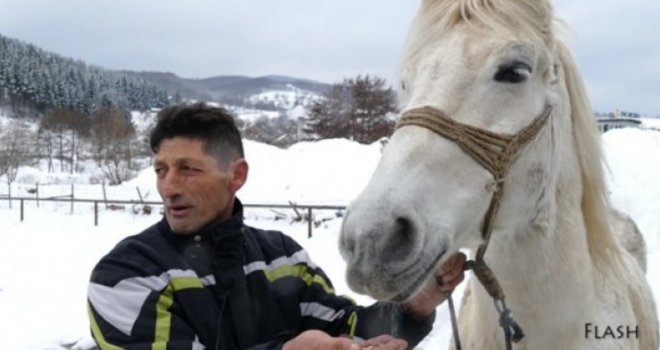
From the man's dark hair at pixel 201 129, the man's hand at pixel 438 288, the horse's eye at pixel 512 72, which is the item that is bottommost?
the man's hand at pixel 438 288

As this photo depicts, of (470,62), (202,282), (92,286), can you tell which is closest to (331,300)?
(202,282)

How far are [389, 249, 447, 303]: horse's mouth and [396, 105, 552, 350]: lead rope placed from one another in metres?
0.31

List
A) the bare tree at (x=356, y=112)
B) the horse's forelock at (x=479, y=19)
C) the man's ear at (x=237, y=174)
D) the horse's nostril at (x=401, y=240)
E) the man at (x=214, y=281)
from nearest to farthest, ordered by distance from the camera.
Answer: the horse's nostril at (x=401, y=240)
the man at (x=214, y=281)
the horse's forelock at (x=479, y=19)
the man's ear at (x=237, y=174)
the bare tree at (x=356, y=112)

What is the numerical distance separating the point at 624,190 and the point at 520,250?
37.0 feet

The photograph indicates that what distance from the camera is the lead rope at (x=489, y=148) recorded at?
68.8 inches

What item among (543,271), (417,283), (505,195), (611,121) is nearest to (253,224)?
(611,121)

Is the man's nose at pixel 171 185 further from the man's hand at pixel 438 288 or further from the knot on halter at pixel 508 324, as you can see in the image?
the knot on halter at pixel 508 324

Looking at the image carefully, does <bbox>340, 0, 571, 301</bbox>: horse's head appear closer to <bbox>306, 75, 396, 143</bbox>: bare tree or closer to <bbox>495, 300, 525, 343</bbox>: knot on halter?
<bbox>495, 300, 525, 343</bbox>: knot on halter

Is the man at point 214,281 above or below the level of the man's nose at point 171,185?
below

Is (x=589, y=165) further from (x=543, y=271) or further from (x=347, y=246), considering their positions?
(x=347, y=246)

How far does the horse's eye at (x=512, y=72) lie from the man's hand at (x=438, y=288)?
610 millimetres

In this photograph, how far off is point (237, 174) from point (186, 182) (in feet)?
0.80

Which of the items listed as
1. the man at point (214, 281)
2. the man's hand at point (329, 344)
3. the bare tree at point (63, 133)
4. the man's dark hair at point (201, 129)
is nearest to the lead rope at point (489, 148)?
the man at point (214, 281)

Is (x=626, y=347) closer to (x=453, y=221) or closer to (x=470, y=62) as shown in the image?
(x=453, y=221)
